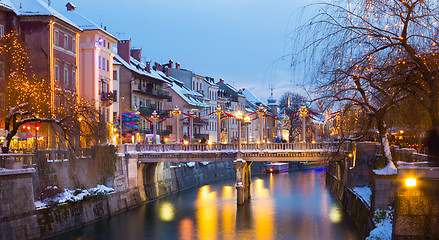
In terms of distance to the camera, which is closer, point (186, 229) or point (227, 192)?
point (186, 229)

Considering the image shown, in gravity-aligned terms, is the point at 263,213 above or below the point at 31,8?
below

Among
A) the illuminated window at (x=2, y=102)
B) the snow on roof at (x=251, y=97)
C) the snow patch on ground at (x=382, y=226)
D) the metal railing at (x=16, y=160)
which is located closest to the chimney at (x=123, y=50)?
the illuminated window at (x=2, y=102)

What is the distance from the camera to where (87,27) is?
63.2m

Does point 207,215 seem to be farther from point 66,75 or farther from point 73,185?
point 66,75

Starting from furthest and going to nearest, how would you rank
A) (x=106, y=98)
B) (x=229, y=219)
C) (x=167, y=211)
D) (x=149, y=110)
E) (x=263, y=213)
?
(x=149, y=110), (x=106, y=98), (x=167, y=211), (x=263, y=213), (x=229, y=219)

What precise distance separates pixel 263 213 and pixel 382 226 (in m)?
22.9

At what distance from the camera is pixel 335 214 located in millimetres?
46469

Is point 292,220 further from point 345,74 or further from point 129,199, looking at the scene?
point 345,74

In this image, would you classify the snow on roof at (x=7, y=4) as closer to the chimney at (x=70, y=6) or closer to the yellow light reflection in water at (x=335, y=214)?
the chimney at (x=70, y=6)

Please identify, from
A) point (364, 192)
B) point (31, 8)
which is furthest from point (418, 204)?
point (31, 8)

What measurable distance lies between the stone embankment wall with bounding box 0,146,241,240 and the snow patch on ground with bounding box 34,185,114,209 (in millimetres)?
310

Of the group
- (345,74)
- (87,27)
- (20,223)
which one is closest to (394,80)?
(345,74)

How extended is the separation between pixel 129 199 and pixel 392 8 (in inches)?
1476

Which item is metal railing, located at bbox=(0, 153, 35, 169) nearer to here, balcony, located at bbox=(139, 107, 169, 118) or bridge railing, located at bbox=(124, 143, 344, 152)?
bridge railing, located at bbox=(124, 143, 344, 152)
